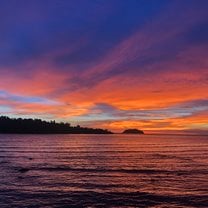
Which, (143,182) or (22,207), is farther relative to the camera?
(143,182)

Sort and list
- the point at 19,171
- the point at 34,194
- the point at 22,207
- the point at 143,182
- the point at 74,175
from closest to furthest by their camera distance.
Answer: the point at 22,207 → the point at 34,194 → the point at 143,182 → the point at 74,175 → the point at 19,171

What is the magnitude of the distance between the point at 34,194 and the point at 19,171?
831 inches

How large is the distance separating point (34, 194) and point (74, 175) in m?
A: 16.2

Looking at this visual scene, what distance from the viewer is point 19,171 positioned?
59281 mm

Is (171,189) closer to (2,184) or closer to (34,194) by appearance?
(34,194)

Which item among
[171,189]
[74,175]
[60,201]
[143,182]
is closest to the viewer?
[60,201]

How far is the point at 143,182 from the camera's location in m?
48.8

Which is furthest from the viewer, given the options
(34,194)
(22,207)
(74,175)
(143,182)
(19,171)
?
(19,171)

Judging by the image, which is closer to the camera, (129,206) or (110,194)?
(129,206)

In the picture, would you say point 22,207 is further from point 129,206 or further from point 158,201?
point 158,201

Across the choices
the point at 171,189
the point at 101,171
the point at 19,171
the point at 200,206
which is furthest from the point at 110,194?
the point at 19,171

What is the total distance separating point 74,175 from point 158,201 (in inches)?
858

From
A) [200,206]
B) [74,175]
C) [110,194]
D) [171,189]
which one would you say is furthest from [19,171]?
[200,206]

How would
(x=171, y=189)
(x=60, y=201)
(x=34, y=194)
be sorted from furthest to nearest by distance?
(x=171, y=189)
(x=34, y=194)
(x=60, y=201)
